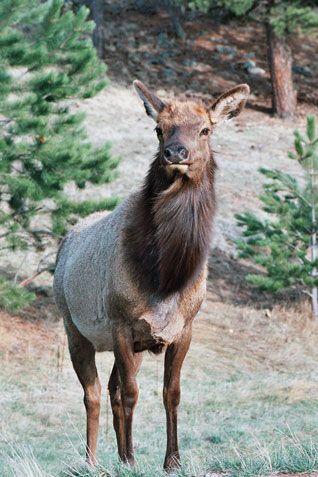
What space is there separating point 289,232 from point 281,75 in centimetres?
1151

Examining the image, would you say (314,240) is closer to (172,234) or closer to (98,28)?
(172,234)

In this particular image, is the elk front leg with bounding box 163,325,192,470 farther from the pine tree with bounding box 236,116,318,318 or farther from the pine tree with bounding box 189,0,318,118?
the pine tree with bounding box 189,0,318,118

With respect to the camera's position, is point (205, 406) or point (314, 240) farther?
point (314, 240)

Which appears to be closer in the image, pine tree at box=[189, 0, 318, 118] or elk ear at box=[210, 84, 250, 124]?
elk ear at box=[210, 84, 250, 124]

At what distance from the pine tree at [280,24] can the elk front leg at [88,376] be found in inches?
685

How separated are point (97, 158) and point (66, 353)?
2.81 m

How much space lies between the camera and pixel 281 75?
2686cm

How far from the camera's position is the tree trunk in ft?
86.4

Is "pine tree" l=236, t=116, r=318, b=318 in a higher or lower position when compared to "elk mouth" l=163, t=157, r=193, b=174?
lower

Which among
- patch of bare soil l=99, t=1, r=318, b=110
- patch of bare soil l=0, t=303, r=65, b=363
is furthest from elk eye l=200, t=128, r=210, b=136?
patch of bare soil l=99, t=1, r=318, b=110

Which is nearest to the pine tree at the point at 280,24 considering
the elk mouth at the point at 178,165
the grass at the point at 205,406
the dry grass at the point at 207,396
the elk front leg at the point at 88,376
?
the dry grass at the point at 207,396

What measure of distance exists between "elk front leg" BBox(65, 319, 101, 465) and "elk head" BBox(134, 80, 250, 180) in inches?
84.3

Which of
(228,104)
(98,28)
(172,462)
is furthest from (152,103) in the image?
(98,28)

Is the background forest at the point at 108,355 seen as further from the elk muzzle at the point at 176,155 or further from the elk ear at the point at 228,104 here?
the elk ear at the point at 228,104
